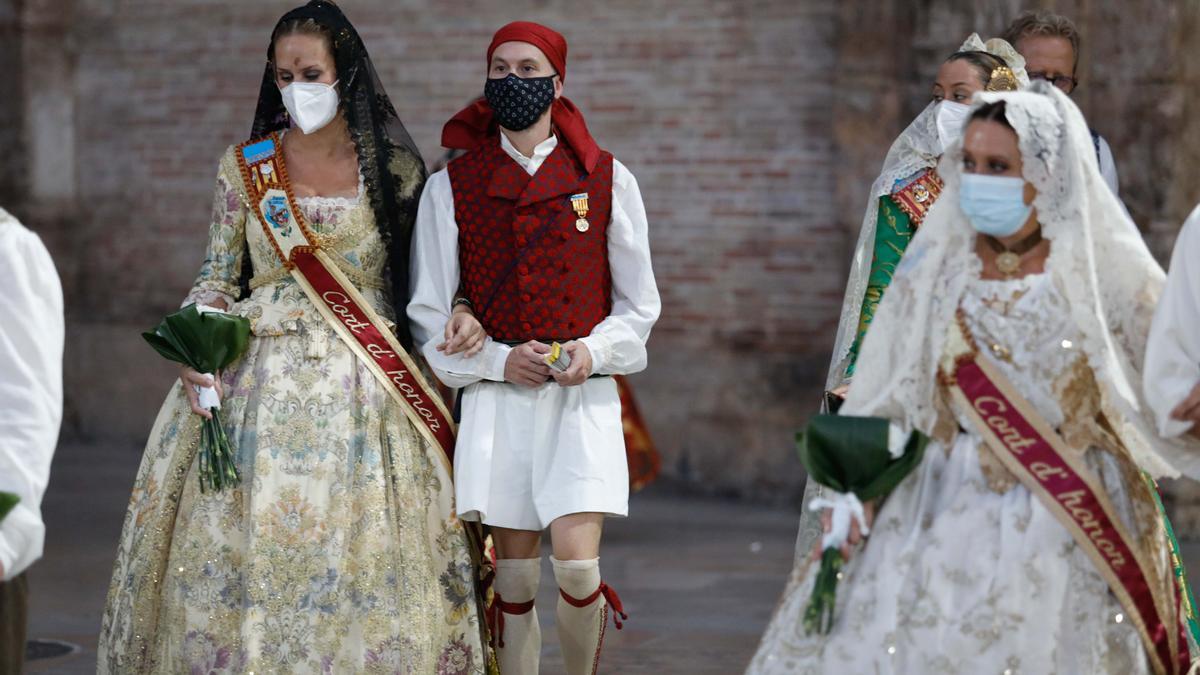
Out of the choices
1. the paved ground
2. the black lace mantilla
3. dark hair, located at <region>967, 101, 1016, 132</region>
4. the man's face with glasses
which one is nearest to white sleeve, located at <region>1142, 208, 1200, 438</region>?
dark hair, located at <region>967, 101, 1016, 132</region>

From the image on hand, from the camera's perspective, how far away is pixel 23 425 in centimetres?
381

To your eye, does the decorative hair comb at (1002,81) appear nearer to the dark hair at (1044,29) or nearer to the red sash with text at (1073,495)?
the dark hair at (1044,29)

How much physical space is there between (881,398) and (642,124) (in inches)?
244

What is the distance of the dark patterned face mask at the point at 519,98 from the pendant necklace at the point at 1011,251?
1431 millimetres

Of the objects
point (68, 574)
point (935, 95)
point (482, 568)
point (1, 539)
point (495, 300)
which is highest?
point (935, 95)

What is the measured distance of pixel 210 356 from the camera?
5281 millimetres

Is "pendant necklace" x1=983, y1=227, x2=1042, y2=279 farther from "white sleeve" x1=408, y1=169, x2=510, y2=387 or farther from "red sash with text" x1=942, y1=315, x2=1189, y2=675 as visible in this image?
"white sleeve" x1=408, y1=169, x2=510, y2=387

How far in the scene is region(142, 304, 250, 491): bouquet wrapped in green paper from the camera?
5.25 metres

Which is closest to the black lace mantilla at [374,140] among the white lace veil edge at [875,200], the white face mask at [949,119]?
the white lace veil edge at [875,200]

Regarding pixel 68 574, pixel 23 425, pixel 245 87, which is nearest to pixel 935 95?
pixel 23 425

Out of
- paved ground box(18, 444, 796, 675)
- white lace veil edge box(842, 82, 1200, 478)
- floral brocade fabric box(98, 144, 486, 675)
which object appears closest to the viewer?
white lace veil edge box(842, 82, 1200, 478)

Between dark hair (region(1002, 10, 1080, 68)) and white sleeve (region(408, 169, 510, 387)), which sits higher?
dark hair (region(1002, 10, 1080, 68))

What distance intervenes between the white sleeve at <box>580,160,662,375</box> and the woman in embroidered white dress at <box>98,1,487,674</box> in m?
0.57

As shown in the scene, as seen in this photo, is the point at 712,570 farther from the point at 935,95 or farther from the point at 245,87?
the point at 245,87
